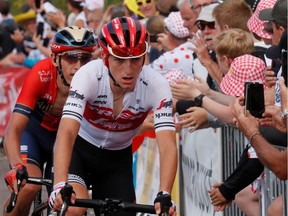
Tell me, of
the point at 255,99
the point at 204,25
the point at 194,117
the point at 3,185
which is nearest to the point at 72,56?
the point at 194,117

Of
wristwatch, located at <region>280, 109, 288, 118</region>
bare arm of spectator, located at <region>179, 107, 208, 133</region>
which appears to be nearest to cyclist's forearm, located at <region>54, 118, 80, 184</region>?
wristwatch, located at <region>280, 109, 288, 118</region>

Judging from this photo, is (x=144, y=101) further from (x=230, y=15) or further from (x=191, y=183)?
(x=191, y=183)

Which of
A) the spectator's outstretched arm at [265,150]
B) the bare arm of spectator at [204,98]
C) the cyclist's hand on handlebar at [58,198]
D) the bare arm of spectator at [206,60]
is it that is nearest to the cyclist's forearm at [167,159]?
the spectator's outstretched arm at [265,150]

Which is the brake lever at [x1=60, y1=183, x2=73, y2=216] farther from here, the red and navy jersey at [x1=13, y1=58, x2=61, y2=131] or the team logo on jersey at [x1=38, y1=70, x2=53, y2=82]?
the team logo on jersey at [x1=38, y1=70, x2=53, y2=82]

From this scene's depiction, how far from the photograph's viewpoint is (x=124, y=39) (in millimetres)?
6633

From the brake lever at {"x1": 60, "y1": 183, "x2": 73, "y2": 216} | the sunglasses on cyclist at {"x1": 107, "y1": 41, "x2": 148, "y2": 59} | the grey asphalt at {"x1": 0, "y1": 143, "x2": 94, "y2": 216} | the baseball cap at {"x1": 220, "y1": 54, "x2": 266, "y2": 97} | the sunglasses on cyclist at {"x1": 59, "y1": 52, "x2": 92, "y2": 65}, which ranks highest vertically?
the sunglasses on cyclist at {"x1": 107, "y1": 41, "x2": 148, "y2": 59}

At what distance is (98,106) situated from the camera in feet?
23.3

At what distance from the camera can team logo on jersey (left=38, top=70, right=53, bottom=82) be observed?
816 cm

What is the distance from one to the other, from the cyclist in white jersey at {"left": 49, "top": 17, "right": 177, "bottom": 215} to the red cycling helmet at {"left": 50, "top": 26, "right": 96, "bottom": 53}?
868 millimetres

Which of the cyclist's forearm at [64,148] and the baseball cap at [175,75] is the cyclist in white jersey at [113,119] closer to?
the cyclist's forearm at [64,148]

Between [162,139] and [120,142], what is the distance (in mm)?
776

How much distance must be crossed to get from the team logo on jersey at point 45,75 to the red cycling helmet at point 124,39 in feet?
4.90

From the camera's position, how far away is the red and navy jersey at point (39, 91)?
801cm

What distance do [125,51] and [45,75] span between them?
1706mm
